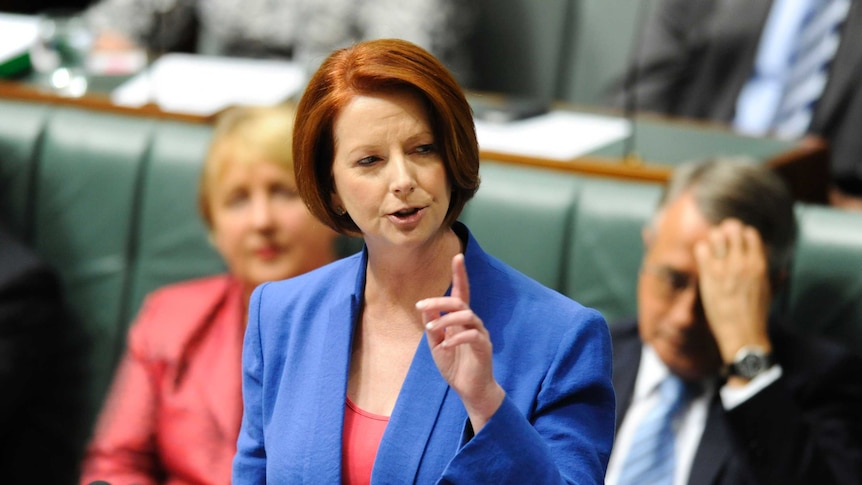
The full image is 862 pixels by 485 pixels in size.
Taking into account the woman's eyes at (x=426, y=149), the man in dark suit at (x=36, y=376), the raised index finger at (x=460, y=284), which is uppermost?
the woman's eyes at (x=426, y=149)

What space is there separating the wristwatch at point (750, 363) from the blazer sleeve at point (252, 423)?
930 millimetres

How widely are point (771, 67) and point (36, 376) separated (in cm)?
204

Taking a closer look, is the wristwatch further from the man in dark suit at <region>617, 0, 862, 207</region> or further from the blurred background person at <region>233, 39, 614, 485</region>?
the man in dark suit at <region>617, 0, 862, 207</region>

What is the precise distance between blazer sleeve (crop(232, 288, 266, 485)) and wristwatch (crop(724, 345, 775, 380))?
930 millimetres

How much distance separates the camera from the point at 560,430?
3.28 feet

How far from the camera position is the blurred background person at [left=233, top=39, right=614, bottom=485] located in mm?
959

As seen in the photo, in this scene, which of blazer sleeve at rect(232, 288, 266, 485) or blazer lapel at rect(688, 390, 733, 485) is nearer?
blazer sleeve at rect(232, 288, 266, 485)

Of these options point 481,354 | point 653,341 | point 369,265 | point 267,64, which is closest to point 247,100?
point 267,64

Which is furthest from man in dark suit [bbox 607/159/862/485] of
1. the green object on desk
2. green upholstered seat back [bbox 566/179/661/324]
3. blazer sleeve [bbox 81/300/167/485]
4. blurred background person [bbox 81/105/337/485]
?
the green object on desk

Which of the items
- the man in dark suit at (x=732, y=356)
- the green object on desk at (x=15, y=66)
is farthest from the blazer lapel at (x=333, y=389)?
the green object on desk at (x=15, y=66)

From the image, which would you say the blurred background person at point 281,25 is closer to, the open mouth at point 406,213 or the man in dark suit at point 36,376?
the man in dark suit at point 36,376

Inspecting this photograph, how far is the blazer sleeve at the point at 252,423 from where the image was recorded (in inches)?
44.6

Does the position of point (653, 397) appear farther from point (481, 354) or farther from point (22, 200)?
point (22, 200)

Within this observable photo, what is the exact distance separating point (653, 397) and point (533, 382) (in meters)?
0.98
